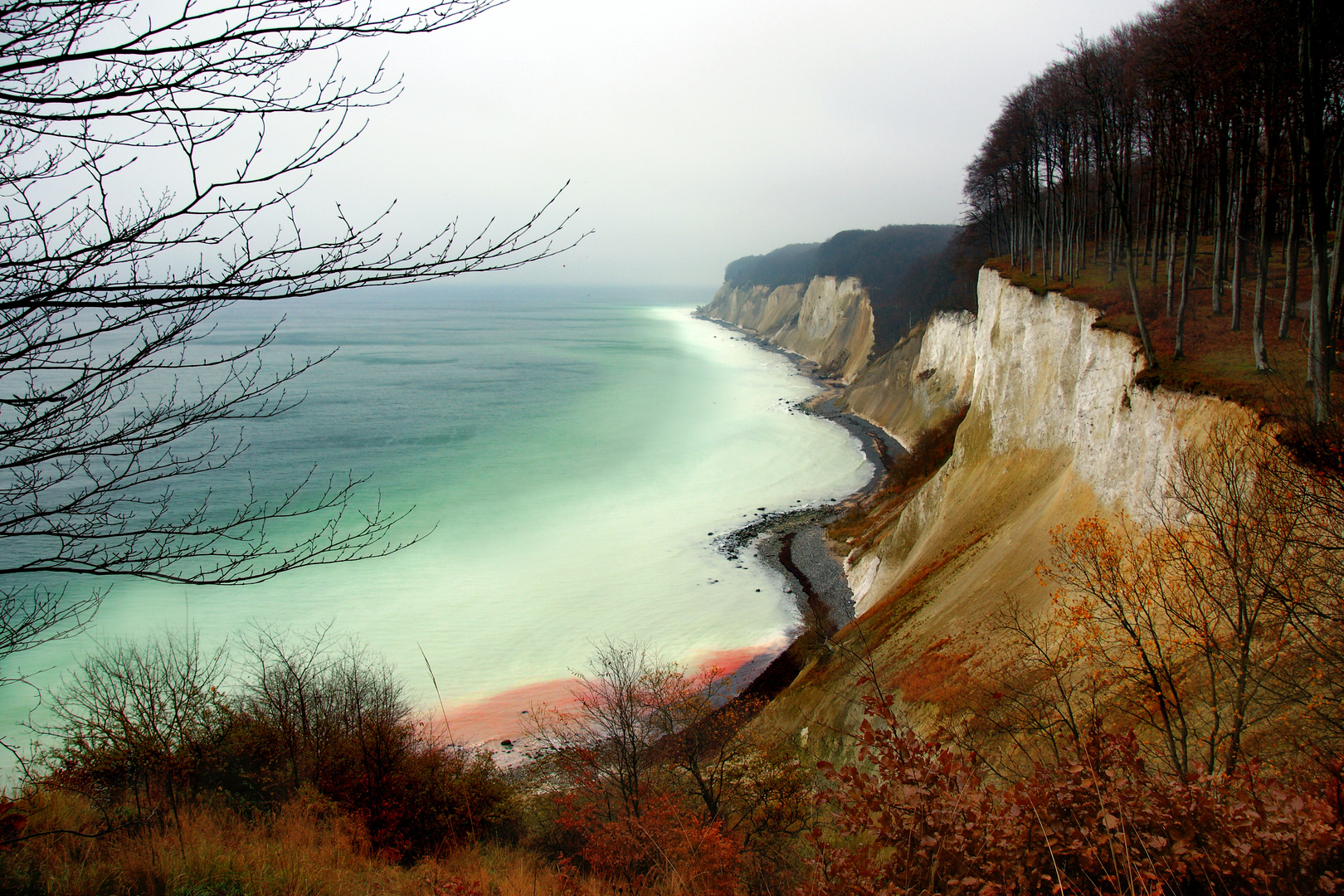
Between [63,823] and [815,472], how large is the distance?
43994 mm

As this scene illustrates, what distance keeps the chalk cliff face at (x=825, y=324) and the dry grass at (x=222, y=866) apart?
263 ft

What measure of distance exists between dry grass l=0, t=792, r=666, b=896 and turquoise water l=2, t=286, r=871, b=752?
5.34m

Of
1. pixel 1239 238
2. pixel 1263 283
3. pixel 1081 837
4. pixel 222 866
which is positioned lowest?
pixel 222 866

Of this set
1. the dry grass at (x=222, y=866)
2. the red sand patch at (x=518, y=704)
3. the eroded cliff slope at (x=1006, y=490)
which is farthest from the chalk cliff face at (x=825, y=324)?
the dry grass at (x=222, y=866)

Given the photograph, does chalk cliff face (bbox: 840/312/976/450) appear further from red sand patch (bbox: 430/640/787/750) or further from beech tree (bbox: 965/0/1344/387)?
red sand patch (bbox: 430/640/787/750)

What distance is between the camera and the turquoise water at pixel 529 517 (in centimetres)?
2786

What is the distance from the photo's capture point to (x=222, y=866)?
270 inches

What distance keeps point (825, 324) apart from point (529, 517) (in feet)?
263

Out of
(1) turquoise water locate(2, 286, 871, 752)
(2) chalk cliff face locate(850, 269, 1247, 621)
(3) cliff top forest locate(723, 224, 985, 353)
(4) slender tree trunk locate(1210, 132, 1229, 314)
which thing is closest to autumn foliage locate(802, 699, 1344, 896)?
(2) chalk cliff face locate(850, 269, 1247, 621)

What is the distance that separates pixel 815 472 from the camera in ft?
160

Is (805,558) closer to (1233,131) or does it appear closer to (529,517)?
(529,517)

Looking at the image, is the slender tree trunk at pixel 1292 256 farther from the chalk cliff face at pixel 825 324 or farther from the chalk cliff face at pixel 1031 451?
the chalk cliff face at pixel 825 324

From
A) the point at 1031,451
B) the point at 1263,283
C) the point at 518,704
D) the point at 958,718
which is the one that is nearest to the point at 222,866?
the point at 958,718

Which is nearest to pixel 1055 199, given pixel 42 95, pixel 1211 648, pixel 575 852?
pixel 1211 648
